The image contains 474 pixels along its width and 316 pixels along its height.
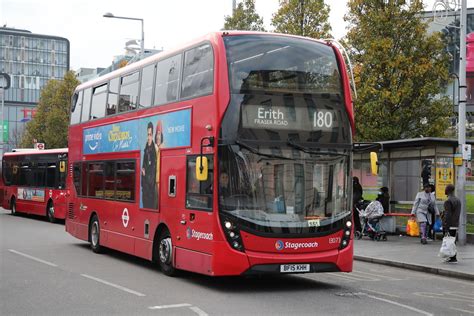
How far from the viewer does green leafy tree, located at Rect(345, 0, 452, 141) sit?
24969 millimetres

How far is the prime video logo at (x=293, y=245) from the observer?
35.4 feet

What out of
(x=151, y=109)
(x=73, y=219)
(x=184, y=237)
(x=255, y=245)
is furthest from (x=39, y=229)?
(x=255, y=245)

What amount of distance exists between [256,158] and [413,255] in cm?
727

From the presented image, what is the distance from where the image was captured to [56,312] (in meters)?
8.87

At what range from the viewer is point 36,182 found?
30.6m

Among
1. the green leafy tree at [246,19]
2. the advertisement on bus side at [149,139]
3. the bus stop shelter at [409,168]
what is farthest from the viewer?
the green leafy tree at [246,19]

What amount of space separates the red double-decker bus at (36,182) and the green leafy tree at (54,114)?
69.7ft

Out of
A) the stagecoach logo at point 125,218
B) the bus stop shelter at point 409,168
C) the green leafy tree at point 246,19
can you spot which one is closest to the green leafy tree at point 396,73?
the bus stop shelter at point 409,168

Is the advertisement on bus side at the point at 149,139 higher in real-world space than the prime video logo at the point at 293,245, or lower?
higher

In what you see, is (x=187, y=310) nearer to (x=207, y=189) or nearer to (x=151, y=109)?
(x=207, y=189)

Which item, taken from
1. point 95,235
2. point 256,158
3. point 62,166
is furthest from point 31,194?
point 256,158

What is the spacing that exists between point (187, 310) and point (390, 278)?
5522 millimetres

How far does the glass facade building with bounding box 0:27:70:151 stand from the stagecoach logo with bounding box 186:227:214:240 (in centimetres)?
12099

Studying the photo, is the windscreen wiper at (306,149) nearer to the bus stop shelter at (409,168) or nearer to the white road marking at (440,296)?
the white road marking at (440,296)
